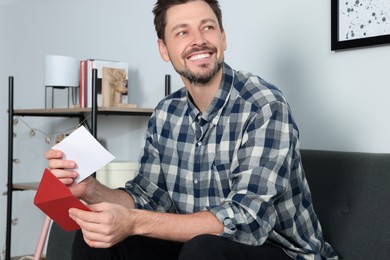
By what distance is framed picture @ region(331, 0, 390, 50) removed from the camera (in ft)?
6.68

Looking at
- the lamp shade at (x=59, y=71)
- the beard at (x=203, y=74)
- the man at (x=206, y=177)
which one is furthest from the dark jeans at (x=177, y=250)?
the lamp shade at (x=59, y=71)

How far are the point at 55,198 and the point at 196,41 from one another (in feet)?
2.15

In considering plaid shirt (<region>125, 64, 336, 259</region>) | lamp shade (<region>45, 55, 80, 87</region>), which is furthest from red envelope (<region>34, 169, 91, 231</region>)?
lamp shade (<region>45, 55, 80, 87</region>)

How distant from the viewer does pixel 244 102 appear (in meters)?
1.67

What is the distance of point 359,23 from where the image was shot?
2117 millimetres

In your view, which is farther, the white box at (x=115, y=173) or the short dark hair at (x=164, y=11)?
the white box at (x=115, y=173)

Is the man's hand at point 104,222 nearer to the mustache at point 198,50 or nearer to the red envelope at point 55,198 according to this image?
the red envelope at point 55,198

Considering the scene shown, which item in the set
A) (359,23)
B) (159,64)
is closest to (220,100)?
(359,23)

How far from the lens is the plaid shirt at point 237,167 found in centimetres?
147

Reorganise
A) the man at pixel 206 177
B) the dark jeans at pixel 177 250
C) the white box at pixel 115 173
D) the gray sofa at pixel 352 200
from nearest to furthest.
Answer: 1. the dark jeans at pixel 177 250
2. the man at pixel 206 177
3. the gray sofa at pixel 352 200
4. the white box at pixel 115 173

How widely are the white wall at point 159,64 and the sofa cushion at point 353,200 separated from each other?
30 cm

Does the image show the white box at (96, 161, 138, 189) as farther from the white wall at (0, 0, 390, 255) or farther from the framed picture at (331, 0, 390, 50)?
the framed picture at (331, 0, 390, 50)

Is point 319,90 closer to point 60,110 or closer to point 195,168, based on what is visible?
point 195,168

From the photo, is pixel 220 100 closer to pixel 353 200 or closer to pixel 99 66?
pixel 353 200
